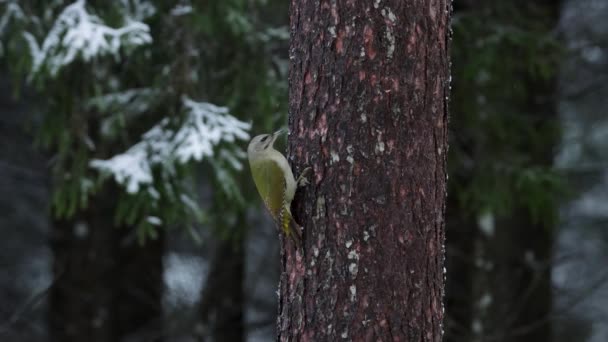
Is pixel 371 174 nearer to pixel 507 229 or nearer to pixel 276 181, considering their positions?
pixel 276 181

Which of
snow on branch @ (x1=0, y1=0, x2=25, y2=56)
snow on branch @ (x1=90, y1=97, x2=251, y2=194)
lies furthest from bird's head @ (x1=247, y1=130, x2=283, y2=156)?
snow on branch @ (x1=0, y1=0, x2=25, y2=56)

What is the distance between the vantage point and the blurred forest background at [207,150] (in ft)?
18.4

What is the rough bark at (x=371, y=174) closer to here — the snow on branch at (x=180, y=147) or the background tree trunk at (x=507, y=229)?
the snow on branch at (x=180, y=147)

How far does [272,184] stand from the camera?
12.0 feet

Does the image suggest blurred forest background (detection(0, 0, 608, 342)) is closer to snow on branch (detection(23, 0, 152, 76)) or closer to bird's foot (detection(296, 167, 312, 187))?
snow on branch (detection(23, 0, 152, 76))

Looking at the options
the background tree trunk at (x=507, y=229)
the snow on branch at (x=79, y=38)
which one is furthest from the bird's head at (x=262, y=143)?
the background tree trunk at (x=507, y=229)

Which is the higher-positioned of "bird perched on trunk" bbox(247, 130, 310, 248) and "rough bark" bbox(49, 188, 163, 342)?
"bird perched on trunk" bbox(247, 130, 310, 248)

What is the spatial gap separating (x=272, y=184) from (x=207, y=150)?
1728 millimetres

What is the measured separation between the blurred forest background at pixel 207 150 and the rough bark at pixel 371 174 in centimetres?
216

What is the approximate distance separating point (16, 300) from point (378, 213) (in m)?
11.7

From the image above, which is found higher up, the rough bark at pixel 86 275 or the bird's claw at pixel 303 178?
the bird's claw at pixel 303 178

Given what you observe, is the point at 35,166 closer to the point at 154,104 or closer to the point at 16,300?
the point at 16,300

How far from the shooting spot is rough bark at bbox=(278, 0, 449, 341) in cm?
314

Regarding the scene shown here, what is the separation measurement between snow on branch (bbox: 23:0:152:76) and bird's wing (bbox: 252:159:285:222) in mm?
1734
